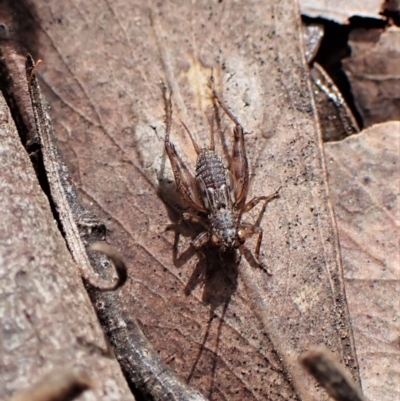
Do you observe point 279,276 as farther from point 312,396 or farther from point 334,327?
point 312,396

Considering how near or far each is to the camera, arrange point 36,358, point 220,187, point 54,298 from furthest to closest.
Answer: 1. point 220,187
2. point 54,298
3. point 36,358

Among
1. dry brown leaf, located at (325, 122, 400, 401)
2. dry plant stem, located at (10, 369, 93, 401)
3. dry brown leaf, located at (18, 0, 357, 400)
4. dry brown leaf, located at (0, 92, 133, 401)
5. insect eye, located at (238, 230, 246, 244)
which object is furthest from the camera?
insect eye, located at (238, 230, 246, 244)

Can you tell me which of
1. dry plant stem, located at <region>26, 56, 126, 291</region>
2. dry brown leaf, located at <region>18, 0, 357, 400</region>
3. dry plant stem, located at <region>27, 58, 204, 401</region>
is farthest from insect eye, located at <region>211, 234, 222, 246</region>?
dry plant stem, located at <region>26, 56, 126, 291</region>

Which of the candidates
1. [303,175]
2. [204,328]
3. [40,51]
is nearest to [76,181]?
[40,51]

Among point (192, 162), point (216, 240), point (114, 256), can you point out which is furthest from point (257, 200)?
point (114, 256)

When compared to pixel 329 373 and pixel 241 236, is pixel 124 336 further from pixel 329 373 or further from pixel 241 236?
pixel 329 373

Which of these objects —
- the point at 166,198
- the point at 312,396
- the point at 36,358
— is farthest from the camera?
the point at 166,198

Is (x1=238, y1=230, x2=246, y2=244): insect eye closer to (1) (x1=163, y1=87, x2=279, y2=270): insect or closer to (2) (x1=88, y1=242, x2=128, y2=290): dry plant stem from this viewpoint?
(1) (x1=163, y1=87, x2=279, y2=270): insect
